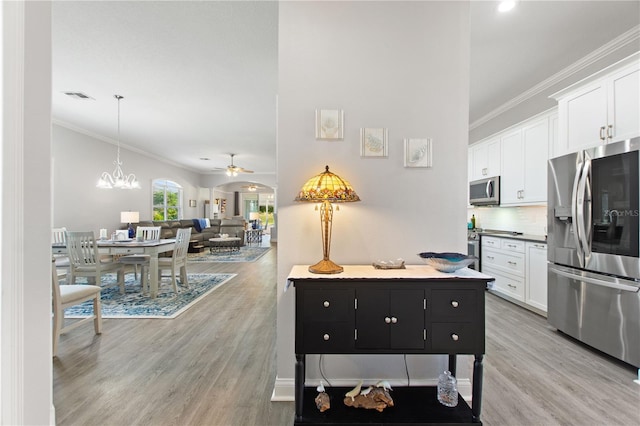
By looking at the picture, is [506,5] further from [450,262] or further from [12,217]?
[12,217]

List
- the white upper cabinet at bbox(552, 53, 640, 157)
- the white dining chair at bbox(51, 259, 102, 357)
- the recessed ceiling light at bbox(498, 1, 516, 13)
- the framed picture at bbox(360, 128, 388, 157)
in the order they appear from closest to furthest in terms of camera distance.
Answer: the framed picture at bbox(360, 128, 388, 157) < the recessed ceiling light at bbox(498, 1, 516, 13) < the white upper cabinet at bbox(552, 53, 640, 157) < the white dining chair at bbox(51, 259, 102, 357)

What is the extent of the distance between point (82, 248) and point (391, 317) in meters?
4.11

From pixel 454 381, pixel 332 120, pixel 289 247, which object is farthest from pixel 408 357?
pixel 332 120

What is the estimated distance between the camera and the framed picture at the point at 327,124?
2002 mm

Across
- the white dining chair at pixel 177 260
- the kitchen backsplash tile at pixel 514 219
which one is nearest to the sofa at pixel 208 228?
the white dining chair at pixel 177 260

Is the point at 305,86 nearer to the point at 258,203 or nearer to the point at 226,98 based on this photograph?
the point at 226,98

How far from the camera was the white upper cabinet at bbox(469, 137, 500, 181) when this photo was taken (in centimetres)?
452

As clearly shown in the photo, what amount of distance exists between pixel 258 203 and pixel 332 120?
14951 millimetres

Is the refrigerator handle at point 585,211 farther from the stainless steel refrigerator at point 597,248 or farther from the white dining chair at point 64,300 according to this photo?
the white dining chair at point 64,300

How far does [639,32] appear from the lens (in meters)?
2.70

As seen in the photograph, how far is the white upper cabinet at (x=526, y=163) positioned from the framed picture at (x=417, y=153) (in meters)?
2.53

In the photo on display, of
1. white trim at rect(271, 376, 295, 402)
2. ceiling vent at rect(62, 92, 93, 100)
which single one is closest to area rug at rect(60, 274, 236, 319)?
white trim at rect(271, 376, 295, 402)

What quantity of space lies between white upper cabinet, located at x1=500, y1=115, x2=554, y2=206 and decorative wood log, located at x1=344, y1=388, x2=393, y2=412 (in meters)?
3.23

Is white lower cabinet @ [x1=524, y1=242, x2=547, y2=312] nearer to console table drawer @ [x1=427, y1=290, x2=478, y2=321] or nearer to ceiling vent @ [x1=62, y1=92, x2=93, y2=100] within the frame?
console table drawer @ [x1=427, y1=290, x2=478, y2=321]
